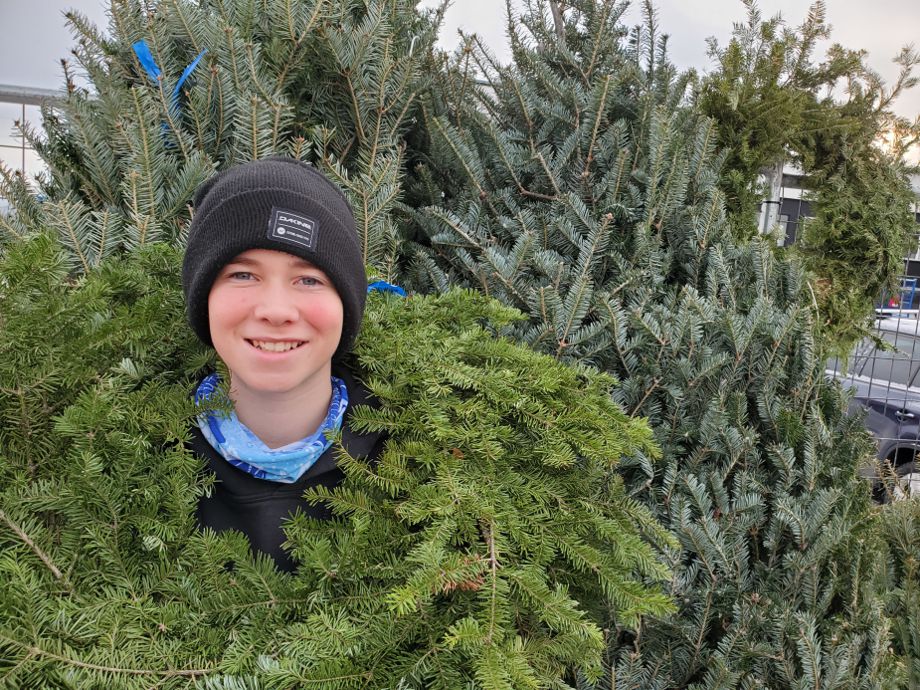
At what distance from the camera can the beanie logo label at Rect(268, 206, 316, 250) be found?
1.14 metres

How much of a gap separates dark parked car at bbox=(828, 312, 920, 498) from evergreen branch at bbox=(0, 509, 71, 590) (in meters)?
4.26

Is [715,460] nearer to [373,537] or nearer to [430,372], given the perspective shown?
[430,372]

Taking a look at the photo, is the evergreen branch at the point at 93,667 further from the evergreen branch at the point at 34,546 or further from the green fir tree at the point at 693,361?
the green fir tree at the point at 693,361

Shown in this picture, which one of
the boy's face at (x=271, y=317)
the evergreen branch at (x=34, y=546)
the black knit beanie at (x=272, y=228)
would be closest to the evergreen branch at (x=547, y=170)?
the black knit beanie at (x=272, y=228)

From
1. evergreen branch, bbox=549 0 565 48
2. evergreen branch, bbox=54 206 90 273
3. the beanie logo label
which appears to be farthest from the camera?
evergreen branch, bbox=549 0 565 48

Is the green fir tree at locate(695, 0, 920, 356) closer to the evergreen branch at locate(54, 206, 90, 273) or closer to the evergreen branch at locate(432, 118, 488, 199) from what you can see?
the evergreen branch at locate(432, 118, 488, 199)

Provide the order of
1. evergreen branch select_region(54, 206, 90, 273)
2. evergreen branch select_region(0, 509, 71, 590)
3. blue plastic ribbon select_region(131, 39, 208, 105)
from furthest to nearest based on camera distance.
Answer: blue plastic ribbon select_region(131, 39, 208, 105)
evergreen branch select_region(54, 206, 90, 273)
evergreen branch select_region(0, 509, 71, 590)

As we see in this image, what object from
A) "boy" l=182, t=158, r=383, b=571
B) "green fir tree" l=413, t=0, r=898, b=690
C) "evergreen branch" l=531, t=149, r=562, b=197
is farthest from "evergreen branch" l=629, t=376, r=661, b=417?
"boy" l=182, t=158, r=383, b=571

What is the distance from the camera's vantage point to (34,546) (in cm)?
101

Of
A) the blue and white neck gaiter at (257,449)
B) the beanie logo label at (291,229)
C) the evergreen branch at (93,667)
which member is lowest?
the evergreen branch at (93,667)

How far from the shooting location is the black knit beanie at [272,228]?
3.75 ft

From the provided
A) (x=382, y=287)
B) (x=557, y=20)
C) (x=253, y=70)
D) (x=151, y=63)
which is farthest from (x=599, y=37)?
(x=151, y=63)

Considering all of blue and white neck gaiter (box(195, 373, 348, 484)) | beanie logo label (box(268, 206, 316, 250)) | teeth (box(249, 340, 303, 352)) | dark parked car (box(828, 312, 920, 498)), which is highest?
beanie logo label (box(268, 206, 316, 250))

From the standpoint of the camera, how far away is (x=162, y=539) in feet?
3.44
